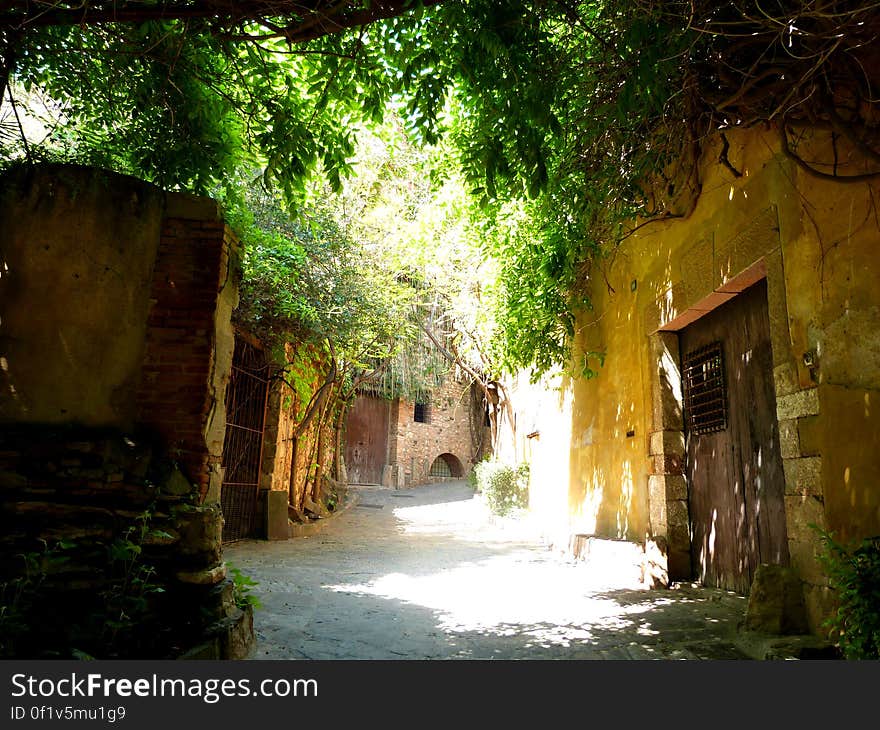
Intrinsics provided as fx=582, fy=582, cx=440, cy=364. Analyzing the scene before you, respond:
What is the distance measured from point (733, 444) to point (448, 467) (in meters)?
18.5

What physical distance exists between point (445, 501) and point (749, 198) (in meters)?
14.4

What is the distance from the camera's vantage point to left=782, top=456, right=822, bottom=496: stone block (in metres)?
3.15

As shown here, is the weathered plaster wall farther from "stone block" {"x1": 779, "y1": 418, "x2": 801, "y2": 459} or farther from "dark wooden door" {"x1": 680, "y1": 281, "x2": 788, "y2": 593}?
"dark wooden door" {"x1": 680, "y1": 281, "x2": 788, "y2": 593}

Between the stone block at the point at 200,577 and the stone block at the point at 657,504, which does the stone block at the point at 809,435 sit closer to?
the stone block at the point at 657,504

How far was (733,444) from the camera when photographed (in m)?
4.50

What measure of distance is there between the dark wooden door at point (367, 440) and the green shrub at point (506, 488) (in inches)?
325

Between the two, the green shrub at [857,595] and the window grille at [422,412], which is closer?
the green shrub at [857,595]

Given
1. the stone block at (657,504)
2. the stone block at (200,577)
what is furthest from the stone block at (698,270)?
the stone block at (200,577)

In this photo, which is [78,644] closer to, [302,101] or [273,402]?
[302,101]

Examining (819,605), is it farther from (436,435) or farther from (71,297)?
(436,435)

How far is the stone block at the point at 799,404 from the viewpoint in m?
3.22

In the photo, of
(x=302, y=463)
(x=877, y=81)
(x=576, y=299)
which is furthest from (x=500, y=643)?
(x=302, y=463)

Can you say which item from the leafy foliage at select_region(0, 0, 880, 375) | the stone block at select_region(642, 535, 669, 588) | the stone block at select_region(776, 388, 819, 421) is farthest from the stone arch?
the stone block at select_region(776, 388, 819, 421)

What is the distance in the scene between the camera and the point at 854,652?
A: 2598mm
